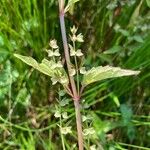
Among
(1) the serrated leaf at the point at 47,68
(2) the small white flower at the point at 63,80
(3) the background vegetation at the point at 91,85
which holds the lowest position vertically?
(2) the small white flower at the point at 63,80

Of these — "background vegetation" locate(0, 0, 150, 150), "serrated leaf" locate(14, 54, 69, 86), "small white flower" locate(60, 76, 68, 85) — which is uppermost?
"background vegetation" locate(0, 0, 150, 150)

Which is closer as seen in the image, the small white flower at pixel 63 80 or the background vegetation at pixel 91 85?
the small white flower at pixel 63 80

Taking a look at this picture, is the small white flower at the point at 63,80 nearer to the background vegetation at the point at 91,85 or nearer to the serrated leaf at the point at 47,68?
the serrated leaf at the point at 47,68

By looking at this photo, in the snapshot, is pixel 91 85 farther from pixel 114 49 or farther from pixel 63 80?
pixel 63 80

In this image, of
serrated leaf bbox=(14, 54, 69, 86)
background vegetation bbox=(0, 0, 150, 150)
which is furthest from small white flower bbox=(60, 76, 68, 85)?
background vegetation bbox=(0, 0, 150, 150)

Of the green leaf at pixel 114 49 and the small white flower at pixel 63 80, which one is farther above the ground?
the green leaf at pixel 114 49

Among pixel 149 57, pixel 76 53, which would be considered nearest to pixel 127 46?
pixel 149 57

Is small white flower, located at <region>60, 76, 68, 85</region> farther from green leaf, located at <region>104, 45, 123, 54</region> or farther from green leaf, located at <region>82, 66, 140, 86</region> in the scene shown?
green leaf, located at <region>104, 45, 123, 54</region>

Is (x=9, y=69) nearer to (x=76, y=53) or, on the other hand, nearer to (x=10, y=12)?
(x=10, y=12)

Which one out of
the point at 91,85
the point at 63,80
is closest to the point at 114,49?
the point at 91,85

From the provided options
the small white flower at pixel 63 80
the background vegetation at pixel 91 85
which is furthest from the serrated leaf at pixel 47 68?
the background vegetation at pixel 91 85
